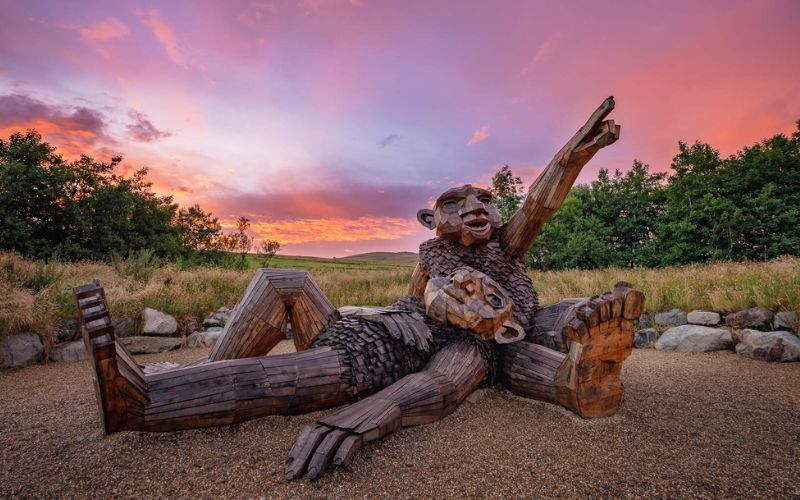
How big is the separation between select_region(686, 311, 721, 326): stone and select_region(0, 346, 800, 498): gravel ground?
2979 mm

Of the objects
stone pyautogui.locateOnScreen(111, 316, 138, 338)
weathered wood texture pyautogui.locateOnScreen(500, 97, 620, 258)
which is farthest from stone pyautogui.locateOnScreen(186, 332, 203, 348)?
weathered wood texture pyautogui.locateOnScreen(500, 97, 620, 258)

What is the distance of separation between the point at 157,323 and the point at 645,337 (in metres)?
7.26

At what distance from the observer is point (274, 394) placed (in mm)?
1869

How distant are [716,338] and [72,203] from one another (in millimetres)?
15298

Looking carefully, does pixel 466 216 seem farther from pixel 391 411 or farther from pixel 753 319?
pixel 753 319

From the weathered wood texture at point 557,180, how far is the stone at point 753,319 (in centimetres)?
411

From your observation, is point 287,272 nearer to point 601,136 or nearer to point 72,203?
point 601,136

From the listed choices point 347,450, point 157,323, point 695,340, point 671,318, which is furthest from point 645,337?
point 157,323

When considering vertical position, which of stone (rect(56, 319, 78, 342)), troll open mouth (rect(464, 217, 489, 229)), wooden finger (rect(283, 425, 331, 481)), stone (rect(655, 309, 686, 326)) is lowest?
stone (rect(56, 319, 78, 342))

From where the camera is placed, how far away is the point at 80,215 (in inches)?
433

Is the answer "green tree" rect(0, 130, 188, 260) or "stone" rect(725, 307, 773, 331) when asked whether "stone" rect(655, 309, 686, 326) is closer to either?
"stone" rect(725, 307, 773, 331)

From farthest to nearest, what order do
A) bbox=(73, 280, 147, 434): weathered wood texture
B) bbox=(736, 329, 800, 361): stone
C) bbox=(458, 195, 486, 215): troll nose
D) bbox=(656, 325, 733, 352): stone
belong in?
bbox=(656, 325, 733, 352): stone < bbox=(736, 329, 800, 361): stone < bbox=(458, 195, 486, 215): troll nose < bbox=(73, 280, 147, 434): weathered wood texture

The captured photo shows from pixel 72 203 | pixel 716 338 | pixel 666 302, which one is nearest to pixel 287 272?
pixel 716 338

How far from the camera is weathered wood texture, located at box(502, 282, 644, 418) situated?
192 cm
